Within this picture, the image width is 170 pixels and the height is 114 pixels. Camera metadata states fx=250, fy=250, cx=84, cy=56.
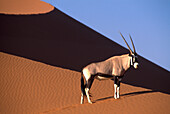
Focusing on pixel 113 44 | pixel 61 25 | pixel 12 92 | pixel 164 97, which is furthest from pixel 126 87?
pixel 61 25

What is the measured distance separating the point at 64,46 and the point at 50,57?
3.43 meters

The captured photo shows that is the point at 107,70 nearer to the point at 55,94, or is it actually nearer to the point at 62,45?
the point at 55,94

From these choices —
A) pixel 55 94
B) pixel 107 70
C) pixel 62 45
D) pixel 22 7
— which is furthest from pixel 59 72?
pixel 22 7

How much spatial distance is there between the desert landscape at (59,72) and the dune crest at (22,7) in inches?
14.8

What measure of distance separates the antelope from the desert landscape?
71 cm

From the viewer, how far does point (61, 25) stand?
2927 centimetres

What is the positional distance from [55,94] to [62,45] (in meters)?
10.3

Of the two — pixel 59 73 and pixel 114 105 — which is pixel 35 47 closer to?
pixel 59 73

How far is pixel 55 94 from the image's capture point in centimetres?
1353

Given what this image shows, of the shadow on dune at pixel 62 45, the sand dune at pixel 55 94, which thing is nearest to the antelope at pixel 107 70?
the sand dune at pixel 55 94

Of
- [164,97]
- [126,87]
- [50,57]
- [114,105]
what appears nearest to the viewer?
[114,105]

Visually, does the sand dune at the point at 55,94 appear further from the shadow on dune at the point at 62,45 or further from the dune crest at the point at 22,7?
the dune crest at the point at 22,7

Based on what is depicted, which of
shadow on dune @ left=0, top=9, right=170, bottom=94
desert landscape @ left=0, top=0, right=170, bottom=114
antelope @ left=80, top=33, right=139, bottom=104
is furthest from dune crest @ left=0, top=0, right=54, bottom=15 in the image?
antelope @ left=80, top=33, right=139, bottom=104

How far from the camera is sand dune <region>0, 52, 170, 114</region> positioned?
9812 millimetres
